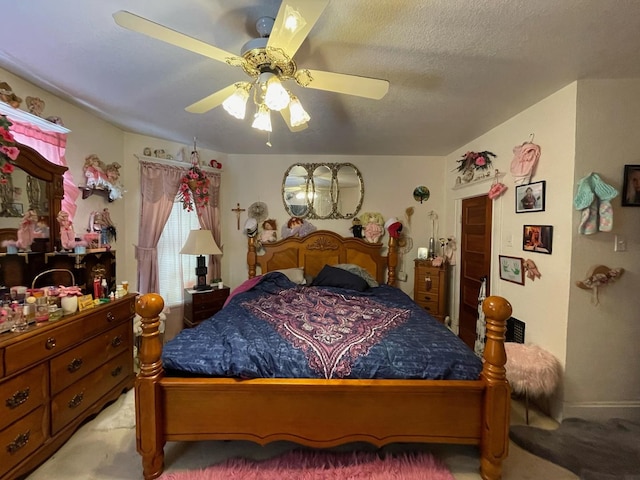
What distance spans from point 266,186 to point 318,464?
320 cm

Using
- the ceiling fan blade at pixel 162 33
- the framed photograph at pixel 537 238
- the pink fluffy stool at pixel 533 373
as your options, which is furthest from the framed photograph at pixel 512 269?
the ceiling fan blade at pixel 162 33

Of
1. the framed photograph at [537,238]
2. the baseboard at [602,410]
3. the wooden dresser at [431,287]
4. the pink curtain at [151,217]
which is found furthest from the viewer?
the wooden dresser at [431,287]

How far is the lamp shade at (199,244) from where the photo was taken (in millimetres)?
3260

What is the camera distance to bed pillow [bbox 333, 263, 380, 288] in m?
3.45

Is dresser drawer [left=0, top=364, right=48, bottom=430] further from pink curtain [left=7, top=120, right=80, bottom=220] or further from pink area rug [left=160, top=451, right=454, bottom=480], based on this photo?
pink curtain [left=7, top=120, right=80, bottom=220]

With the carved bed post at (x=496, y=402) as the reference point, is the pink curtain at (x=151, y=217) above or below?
above

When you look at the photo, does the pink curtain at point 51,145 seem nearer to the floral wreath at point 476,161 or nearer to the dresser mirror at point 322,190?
the dresser mirror at point 322,190

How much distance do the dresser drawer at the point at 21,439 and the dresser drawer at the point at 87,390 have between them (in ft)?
0.26

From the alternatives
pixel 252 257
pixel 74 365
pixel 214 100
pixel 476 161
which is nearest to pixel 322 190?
pixel 252 257

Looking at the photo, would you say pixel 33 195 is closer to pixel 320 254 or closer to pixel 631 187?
pixel 320 254

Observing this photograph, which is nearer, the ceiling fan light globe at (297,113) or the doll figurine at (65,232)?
the ceiling fan light globe at (297,113)

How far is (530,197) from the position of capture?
2.38 m

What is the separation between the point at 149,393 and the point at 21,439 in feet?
2.55

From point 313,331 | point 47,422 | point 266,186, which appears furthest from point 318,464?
point 266,186
